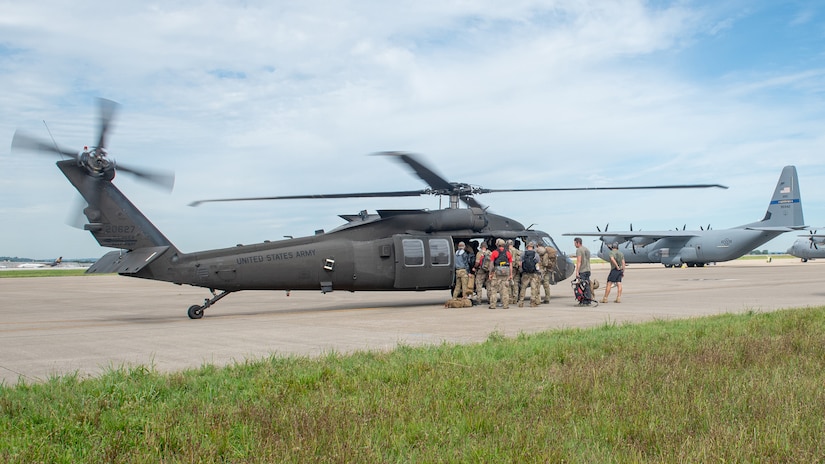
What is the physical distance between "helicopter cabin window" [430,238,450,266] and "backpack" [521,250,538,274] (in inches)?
79.3

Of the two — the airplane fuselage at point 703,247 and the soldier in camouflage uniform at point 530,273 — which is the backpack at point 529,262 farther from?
the airplane fuselage at point 703,247

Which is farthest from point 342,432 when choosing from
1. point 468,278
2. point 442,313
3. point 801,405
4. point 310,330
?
point 468,278

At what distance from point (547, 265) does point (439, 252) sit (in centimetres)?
325

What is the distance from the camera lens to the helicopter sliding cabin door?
17078 mm

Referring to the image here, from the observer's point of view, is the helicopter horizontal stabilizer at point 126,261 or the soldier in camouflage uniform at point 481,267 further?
the soldier in camouflage uniform at point 481,267

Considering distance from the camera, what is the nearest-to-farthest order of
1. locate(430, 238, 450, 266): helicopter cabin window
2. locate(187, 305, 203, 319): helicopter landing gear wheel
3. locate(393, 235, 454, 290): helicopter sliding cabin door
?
1. locate(187, 305, 203, 319): helicopter landing gear wheel
2. locate(393, 235, 454, 290): helicopter sliding cabin door
3. locate(430, 238, 450, 266): helicopter cabin window

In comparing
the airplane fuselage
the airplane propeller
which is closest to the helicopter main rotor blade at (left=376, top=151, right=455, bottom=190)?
the airplane propeller

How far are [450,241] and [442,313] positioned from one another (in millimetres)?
2899

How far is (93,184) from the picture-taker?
13.5 m

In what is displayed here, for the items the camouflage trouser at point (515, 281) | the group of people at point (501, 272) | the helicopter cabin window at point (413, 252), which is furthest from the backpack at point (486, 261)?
the helicopter cabin window at point (413, 252)

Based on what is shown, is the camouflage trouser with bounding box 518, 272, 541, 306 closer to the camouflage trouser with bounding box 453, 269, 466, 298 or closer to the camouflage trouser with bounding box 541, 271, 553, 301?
the camouflage trouser with bounding box 541, 271, 553, 301

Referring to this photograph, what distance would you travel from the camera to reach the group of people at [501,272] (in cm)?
1656

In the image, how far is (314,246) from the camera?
16.2 meters

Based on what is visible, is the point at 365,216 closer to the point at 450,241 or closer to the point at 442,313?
the point at 450,241
